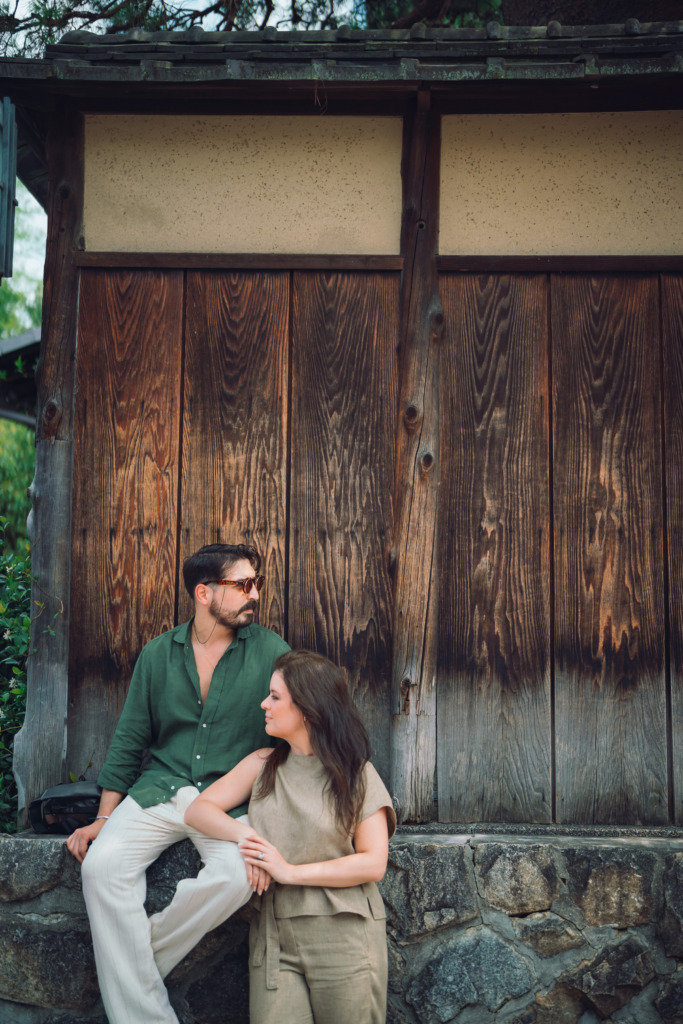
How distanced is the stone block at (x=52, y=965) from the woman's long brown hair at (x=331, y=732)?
3.39ft

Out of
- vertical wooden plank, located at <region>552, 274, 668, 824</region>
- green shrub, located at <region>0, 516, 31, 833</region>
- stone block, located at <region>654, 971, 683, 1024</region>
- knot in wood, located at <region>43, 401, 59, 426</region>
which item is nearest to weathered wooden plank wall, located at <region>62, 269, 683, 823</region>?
vertical wooden plank, located at <region>552, 274, 668, 824</region>

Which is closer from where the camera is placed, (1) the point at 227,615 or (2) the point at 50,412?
(1) the point at 227,615

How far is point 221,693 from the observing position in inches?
131

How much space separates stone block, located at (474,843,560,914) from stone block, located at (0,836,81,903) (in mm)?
1578

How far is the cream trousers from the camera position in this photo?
2.96m

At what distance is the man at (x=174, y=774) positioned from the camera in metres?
2.98

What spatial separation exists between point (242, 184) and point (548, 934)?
134 inches

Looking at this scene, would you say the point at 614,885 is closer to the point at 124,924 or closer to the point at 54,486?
the point at 124,924

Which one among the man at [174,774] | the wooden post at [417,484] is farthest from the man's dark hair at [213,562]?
the wooden post at [417,484]

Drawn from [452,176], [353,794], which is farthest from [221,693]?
[452,176]

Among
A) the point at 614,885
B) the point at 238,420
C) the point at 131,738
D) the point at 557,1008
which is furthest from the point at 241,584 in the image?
the point at 557,1008

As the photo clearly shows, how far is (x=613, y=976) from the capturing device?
10.8 feet

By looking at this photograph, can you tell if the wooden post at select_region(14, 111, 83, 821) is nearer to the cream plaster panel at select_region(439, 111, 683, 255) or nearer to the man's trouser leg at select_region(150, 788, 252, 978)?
the man's trouser leg at select_region(150, 788, 252, 978)

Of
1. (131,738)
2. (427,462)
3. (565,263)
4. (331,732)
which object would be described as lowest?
(131,738)
